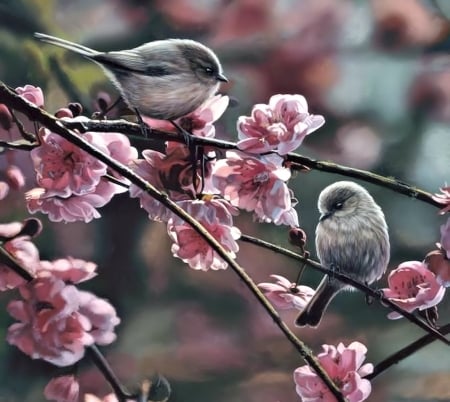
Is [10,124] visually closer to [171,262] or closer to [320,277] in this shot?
[171,262]

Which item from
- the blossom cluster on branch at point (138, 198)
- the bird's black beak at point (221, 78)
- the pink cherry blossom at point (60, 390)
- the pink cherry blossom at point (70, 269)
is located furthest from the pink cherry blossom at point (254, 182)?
the pink cherry blossom at point (60, 390)

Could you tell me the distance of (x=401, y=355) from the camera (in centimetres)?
95

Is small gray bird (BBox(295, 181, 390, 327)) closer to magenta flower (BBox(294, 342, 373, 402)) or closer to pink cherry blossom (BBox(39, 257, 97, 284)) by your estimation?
magenta flower (BBox(294, 342, 373, 402))

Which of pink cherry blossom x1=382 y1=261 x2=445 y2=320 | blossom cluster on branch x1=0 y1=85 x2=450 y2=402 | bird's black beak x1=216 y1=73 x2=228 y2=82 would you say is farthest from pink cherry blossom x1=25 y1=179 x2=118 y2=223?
pink cherry blossom x1=382 y1=261 x2=445 y2=320

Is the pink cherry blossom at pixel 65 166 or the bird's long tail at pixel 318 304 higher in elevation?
the pink cherry blossom at pixel 65 166

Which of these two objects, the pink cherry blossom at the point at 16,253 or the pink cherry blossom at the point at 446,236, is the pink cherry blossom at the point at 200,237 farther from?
the pink cherry blossom at the point at 446,236

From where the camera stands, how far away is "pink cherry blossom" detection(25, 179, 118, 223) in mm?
903

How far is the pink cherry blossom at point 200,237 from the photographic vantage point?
0.90 meters

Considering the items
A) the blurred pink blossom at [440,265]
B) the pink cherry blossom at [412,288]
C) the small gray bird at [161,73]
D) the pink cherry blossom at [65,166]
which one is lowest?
the pink cherry blossom at [412,288]

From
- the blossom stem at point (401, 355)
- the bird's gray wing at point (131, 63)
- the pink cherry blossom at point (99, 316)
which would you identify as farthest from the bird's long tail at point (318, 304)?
the bird's gray wing at point (131, 63)

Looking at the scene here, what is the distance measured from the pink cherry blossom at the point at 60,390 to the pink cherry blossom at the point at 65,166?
0.25 m

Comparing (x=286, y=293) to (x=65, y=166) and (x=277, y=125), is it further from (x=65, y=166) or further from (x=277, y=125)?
(x=65, y=166)

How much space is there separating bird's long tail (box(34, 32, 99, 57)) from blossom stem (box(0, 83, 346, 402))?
0.09 meters

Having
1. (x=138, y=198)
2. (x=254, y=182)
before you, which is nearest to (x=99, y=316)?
(x=138, y=198)
